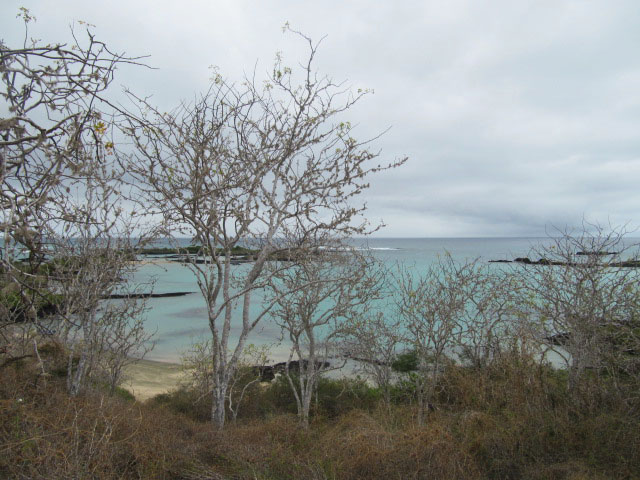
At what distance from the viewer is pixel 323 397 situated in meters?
13.1

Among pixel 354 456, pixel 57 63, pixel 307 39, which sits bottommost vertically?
pixel 354 456

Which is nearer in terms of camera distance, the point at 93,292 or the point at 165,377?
the point at 93,292

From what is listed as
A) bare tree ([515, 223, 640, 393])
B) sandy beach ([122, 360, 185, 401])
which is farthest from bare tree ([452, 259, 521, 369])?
sandy beach ([122, 360, 185, 401])

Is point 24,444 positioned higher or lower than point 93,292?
lower

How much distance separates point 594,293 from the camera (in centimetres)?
791

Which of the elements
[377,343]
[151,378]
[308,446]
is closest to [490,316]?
[377,343]

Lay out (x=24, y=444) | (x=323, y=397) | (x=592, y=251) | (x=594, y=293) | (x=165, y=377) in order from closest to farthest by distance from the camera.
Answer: (x=24, y=444) → (x=594, y=293) → (x=592, y=251) → (x=323, y=397) → (x=165, y=377)

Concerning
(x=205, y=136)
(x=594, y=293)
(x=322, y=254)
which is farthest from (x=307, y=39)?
(x=594, y=293)

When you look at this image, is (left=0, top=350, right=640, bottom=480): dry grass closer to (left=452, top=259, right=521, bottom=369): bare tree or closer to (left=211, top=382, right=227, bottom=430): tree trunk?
(left=211, top=382, right=227, bottom=430): tree trunk

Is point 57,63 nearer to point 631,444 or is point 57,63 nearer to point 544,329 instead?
point 631,444

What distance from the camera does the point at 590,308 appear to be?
7.87 meters

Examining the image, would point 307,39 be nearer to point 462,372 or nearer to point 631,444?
point 631,444

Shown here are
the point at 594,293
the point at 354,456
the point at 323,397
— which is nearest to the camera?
the point at 354,456

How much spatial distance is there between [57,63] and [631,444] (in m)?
7.52
